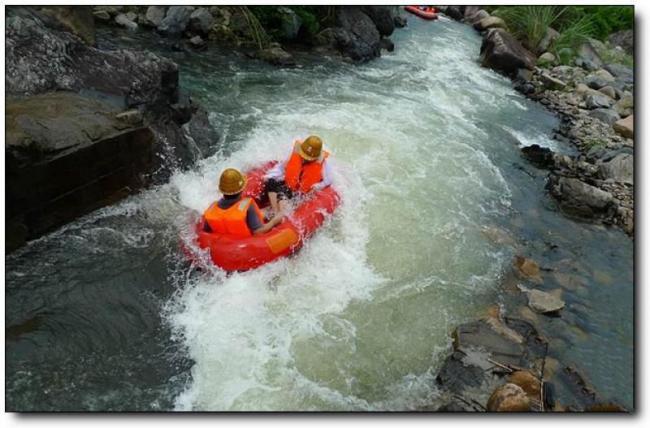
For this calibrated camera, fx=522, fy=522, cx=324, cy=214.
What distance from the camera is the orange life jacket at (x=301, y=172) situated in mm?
5996

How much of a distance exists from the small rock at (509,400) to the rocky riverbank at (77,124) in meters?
4.17

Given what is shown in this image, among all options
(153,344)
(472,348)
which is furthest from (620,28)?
(153,344)

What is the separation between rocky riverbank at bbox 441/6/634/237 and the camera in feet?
25.4

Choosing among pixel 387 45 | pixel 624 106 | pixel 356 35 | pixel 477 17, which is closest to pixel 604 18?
pixel 477 17

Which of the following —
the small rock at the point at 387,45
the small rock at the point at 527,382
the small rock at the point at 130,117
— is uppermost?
the small rock at the point at 130,117

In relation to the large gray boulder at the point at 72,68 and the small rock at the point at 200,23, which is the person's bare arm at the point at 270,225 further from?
the small rock at the point at 200,23

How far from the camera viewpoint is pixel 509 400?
3.94m

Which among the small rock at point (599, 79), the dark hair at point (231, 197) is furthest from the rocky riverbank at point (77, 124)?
the small rock at point (599, 79)

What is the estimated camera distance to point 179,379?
4031mm

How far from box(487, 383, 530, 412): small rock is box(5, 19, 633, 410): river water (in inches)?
19.4

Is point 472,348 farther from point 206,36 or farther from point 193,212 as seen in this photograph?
point 206,36

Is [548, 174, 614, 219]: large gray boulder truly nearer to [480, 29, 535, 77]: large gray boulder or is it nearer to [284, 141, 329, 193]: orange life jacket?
[284, 141, 329, 193]: orange life jacket

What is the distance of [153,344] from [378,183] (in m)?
3.91

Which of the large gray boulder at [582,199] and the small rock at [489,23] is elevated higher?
the small rock at [489,23]
